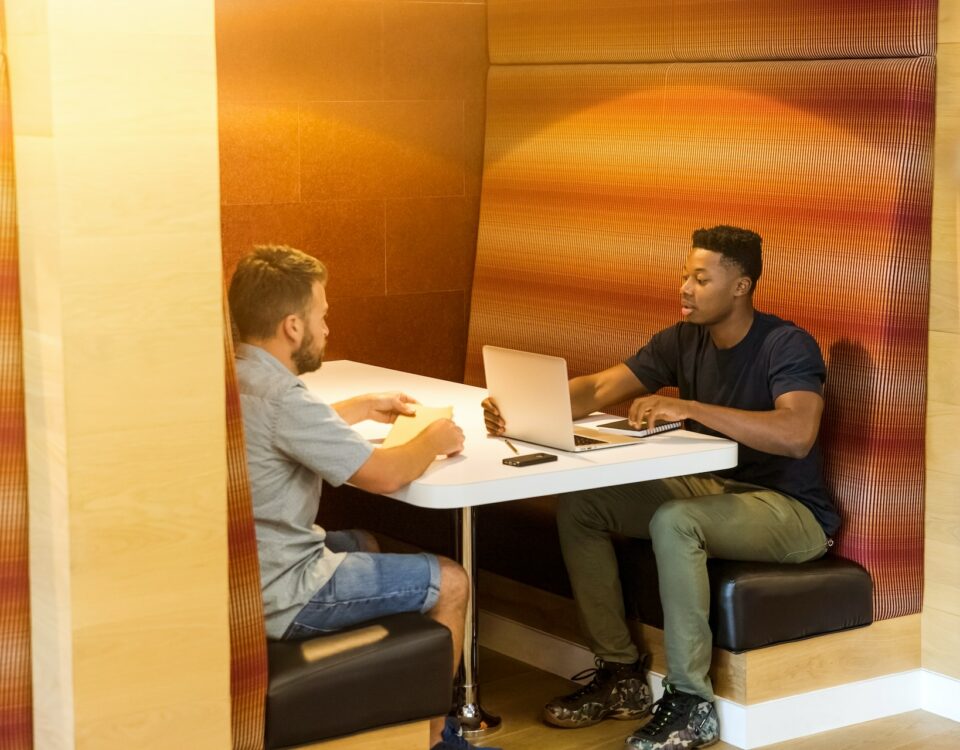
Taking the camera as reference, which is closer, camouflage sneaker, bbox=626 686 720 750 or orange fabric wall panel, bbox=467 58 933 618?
camouflage sneaker, bbox=626 686 720 750

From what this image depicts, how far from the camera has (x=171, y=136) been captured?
2.34 meters

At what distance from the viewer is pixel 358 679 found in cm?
274

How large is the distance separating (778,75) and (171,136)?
2019 millimetres

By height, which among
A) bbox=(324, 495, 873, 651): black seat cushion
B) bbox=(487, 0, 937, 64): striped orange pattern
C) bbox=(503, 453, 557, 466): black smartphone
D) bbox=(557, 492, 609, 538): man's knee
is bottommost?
bbox=(324, 495, 873, 651): black seat cushion

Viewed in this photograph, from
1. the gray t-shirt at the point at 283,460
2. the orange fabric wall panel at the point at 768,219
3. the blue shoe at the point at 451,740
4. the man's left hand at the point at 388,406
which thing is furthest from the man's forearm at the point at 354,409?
the orange fabric wall panel at the point at 768,219

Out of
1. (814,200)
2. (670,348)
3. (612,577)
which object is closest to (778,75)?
(814,200)

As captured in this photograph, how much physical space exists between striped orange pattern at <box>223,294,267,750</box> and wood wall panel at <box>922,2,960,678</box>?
6.12 feet

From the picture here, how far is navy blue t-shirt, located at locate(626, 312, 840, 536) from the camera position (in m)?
3.52

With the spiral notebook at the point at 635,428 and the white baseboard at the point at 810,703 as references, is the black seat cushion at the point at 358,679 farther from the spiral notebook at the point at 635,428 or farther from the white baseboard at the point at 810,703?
the white baseboard at the point at 810,703

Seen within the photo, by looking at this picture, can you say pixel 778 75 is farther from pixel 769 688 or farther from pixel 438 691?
pixel 438 691

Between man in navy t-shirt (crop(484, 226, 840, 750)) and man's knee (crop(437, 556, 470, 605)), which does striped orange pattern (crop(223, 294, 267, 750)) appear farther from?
man in navy t-shirt (crop(484, 226, 840, 750))

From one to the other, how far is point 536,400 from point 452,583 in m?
0.47

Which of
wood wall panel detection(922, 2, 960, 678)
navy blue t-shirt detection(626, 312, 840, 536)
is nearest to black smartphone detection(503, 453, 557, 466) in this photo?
navy blue t-shirt detection(626, 312, 840, 536)

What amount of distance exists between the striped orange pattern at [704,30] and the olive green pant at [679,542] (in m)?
1.15
